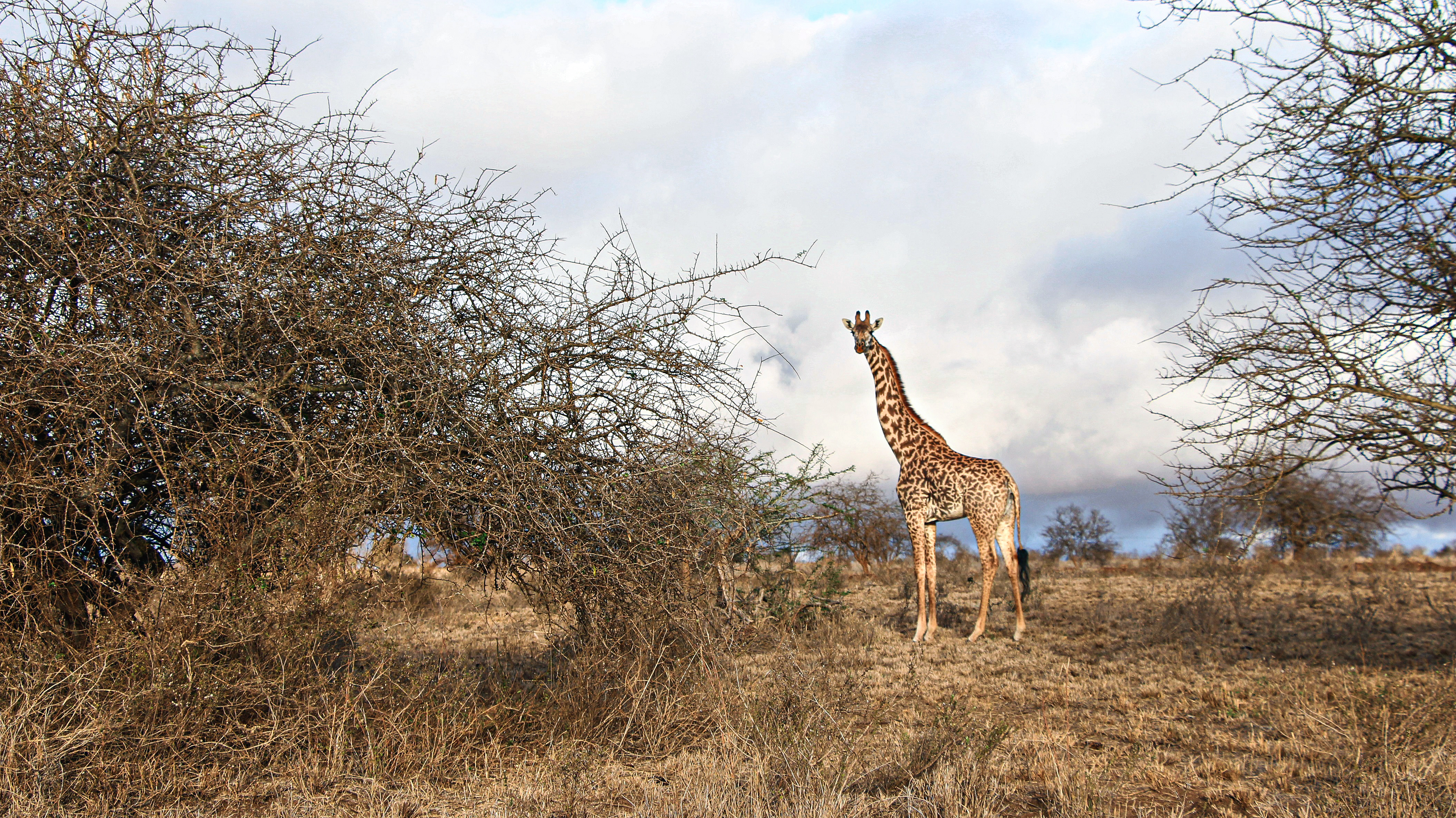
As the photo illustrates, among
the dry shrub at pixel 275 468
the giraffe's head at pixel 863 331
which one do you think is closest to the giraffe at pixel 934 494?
the giraffe's head at pixel 863 331

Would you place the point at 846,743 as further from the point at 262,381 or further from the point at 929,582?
the point at 929,582

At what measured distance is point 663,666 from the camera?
5141 mm

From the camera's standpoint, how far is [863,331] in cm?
1159

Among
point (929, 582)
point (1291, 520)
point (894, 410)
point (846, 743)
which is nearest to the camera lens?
point (846, 743)

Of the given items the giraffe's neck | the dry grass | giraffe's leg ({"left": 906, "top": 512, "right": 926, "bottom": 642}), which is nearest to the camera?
the dry grass

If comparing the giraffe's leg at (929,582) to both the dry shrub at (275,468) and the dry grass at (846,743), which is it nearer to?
the dry grass at (846,743)

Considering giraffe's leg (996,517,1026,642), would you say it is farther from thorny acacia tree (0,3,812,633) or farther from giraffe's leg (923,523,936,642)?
thorny acacia tree (0,3,812,633)

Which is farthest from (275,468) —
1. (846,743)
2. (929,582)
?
(929,582)

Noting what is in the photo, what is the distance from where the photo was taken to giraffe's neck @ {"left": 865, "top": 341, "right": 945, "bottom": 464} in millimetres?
11602

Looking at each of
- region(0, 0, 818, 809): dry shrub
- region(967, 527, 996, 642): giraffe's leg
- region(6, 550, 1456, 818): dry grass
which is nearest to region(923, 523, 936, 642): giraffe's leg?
region(967, 527, 996, 642): giraffe's leg

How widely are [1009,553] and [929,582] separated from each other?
130cm

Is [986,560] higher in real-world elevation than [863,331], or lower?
lower

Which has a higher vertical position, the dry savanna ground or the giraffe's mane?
the giraffe's mane

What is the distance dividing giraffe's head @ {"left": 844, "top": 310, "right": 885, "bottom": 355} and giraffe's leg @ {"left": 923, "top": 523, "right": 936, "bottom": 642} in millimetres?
2550
